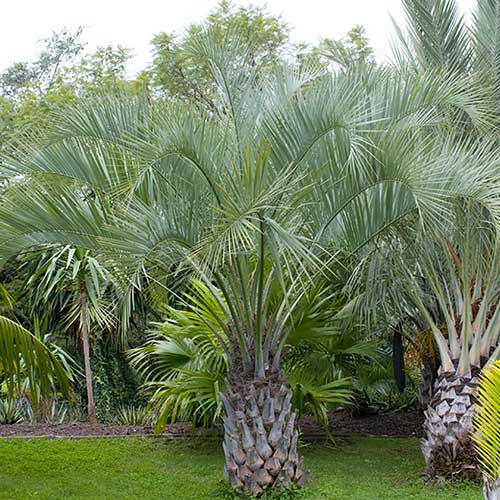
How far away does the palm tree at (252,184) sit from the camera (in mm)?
6234

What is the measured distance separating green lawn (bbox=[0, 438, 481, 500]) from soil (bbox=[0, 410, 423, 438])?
431 millimetres

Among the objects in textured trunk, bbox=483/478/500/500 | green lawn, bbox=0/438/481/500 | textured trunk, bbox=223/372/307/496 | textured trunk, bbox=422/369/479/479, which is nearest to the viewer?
textured trunk, bbox=483/478/500/500

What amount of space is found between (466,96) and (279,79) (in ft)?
5.78

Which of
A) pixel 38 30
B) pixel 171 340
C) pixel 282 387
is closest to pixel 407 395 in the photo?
pixel 171 340

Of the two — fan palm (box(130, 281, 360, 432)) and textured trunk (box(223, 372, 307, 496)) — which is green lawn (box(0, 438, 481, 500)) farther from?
fan palm (box(130, 281, 360, 432))

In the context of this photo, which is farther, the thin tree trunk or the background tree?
the background tree

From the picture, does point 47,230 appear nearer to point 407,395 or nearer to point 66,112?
point 66,112

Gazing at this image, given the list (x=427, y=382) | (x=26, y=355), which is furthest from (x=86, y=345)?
(x=427, y=382)

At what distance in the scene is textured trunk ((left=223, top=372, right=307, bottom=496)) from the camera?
7.09 metres

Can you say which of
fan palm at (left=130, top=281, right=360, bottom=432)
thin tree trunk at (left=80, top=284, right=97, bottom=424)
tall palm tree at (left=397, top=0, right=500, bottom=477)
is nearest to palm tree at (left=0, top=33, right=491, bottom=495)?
tall palm tree at (left=397, top=0, right=500, bottom=477)

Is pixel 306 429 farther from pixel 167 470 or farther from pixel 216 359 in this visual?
pixel 167 470

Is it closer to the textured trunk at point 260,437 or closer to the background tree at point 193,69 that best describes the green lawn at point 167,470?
the textured trunk at point 260,437

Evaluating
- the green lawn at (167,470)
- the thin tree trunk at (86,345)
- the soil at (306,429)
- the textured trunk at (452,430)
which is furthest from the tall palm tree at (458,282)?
the thin tree trunk at (86,345)

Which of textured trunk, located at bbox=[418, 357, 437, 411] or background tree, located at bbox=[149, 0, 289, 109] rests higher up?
background tree, located at bbox=[149, 0, 289, 109]
